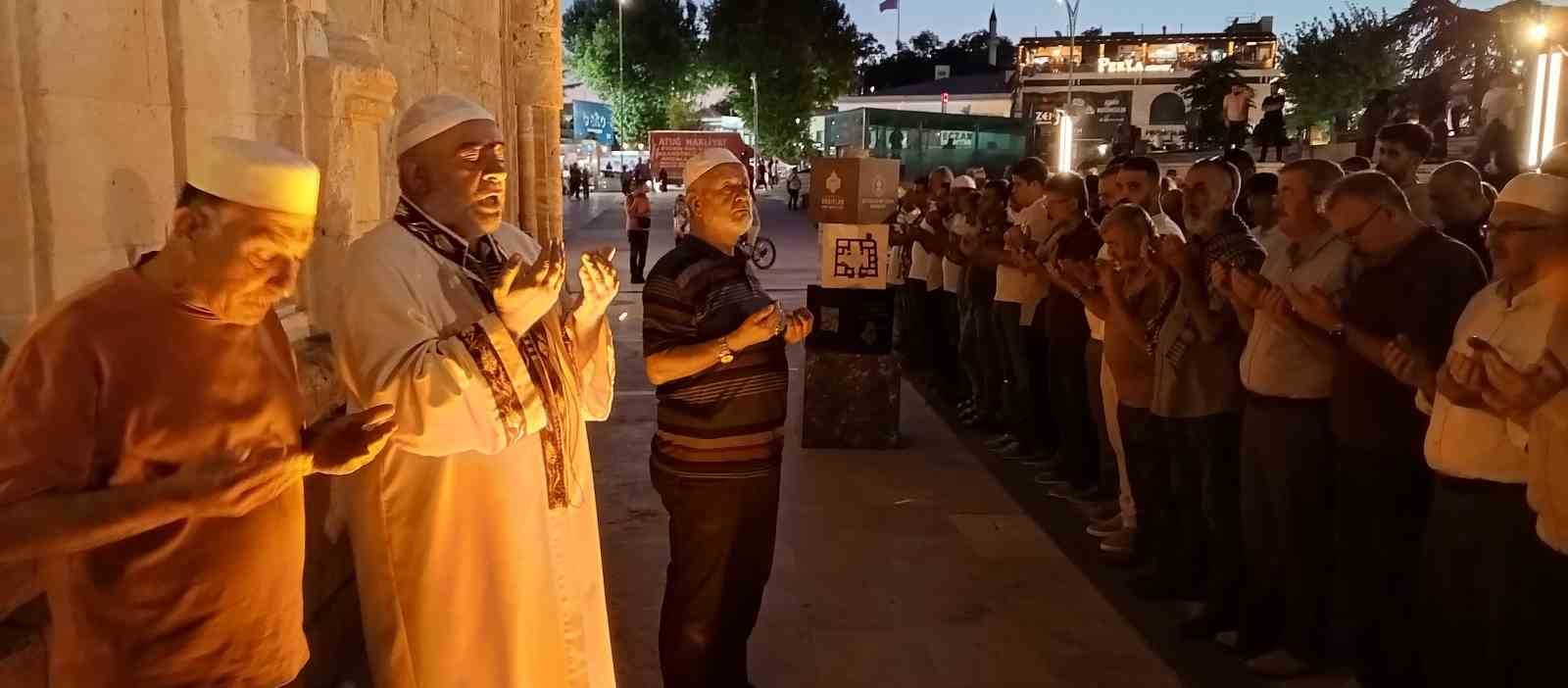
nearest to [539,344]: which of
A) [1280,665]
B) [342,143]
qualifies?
[342,143]

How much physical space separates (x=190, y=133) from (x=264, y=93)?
1.36 feet

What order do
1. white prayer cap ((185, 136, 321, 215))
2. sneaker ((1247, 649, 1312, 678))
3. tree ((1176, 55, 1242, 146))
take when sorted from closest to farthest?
white prayer cap ((185, 136, 321, 215)) < sneaker ((1247, 649, 1312, 678)) < tree ((1176, 55, 1242, 146))

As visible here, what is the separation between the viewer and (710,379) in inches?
127

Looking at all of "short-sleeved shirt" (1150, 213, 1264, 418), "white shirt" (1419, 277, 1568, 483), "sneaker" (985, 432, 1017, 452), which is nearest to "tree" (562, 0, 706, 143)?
"sneaker" (985, 432, 1017, 452)

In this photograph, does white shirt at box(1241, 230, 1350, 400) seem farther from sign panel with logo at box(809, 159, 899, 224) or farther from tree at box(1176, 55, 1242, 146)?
tree at box(1176, 55, 1242, 146)

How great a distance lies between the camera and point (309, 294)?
324cm

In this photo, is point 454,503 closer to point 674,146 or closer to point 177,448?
point 177,448

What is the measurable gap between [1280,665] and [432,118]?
11.1 feet

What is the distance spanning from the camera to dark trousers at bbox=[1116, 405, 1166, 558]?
472cm

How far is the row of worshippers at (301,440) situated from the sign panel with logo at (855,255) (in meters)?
3.93

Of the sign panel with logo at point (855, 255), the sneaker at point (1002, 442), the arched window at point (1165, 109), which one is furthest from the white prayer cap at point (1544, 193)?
the arched window at point (1165, 109)

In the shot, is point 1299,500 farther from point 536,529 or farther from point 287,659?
point 287,659

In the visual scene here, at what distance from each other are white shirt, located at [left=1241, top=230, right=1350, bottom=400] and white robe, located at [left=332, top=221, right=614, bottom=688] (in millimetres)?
2455

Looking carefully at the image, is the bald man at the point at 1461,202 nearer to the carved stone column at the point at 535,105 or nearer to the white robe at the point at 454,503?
the white robe at the point at 454,503
